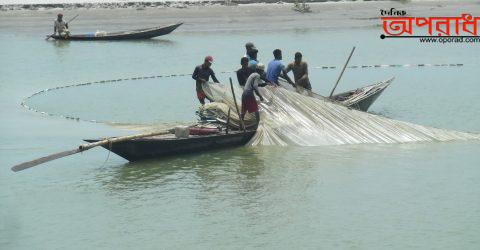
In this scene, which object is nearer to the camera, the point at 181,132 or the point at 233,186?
the point at 233,186

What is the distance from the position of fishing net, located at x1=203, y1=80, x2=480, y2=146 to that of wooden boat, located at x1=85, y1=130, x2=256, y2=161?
343 mm

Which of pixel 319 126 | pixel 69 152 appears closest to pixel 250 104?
pixel 319 126

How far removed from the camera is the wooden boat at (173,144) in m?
13.1

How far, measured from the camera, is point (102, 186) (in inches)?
490

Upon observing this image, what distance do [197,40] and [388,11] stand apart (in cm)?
1496

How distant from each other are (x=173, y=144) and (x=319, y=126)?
8.03ft

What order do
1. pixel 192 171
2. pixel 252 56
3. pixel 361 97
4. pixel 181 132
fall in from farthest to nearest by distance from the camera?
pixel 361 97
pixel 252 56
pixel 181 132
pixel 192 171

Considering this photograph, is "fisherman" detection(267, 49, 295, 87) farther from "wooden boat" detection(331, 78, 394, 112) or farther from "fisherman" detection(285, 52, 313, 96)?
"wooden boat" detection(331, 78, 394, 112)

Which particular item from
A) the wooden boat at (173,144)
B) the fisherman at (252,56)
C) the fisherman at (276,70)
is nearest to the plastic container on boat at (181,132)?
the wooden boat at (173,144)

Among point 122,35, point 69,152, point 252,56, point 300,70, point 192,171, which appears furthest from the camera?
point 122,35

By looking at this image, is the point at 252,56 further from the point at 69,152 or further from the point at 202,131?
the point at 69,152

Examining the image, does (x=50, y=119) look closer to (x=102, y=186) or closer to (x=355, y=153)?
(x=102, y=186)

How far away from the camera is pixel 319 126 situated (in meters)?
14.3

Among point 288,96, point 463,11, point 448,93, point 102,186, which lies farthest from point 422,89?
point 463,11
